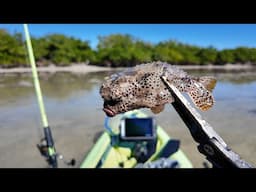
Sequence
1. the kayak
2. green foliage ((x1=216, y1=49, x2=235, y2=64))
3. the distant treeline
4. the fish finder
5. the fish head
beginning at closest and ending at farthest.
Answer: the fish head, the distant treeline, green foliage ((x1=216, y1=49, x2=235, y2=64)), the kayak, the fish finder

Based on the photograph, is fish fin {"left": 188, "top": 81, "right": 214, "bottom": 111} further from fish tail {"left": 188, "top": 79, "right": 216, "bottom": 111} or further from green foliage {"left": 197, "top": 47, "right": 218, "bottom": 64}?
green foliage {"left": 197, "top": 47, "right": 218, "bottom": 64}

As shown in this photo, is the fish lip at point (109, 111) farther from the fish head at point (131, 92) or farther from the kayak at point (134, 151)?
the kayak at point (134, 151)

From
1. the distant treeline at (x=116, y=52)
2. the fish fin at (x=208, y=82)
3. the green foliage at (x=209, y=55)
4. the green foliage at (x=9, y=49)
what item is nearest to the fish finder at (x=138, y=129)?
the distant treeline at (x=116, y=52)

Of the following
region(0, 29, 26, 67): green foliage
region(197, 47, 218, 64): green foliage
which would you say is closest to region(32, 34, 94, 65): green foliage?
region(0, 29, 26, 67): green foliage

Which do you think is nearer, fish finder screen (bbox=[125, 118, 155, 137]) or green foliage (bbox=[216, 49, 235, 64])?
green foliage (bbox=[216, 49, 235, 64])

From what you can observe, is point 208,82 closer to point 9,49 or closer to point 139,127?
point 9,49
